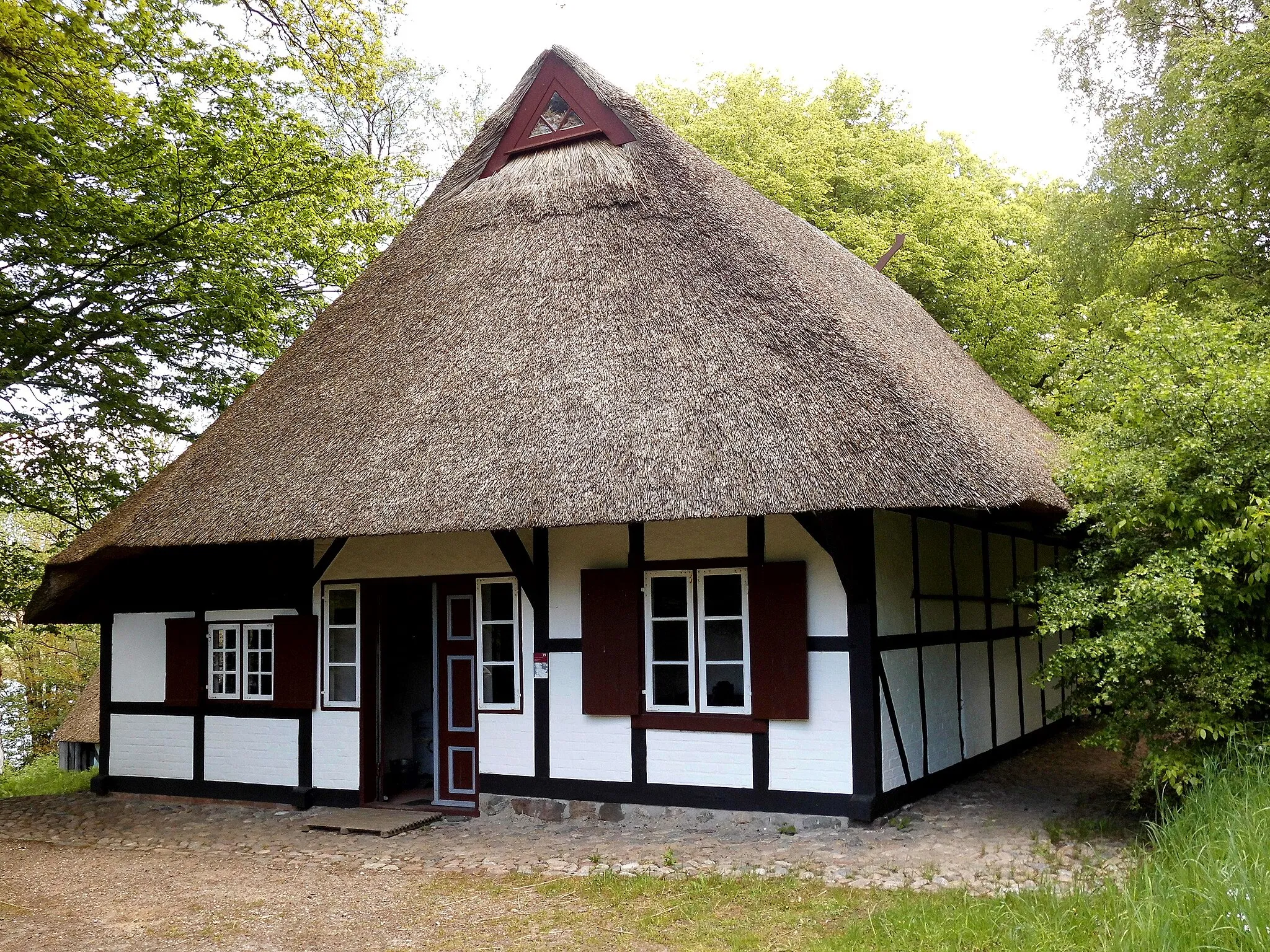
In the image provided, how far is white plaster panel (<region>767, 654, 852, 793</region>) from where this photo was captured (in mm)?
7738

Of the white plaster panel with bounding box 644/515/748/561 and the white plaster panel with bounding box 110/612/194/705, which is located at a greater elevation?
the white plaster panel with bounding box 644/515/748/561

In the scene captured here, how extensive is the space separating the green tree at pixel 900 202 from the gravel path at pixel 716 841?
438 inches

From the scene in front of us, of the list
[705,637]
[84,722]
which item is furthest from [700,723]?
[84,722]

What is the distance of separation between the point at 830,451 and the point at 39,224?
8.57 meters

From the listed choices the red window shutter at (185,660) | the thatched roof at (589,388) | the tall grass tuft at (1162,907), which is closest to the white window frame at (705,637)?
the thatched roof at (589,388)

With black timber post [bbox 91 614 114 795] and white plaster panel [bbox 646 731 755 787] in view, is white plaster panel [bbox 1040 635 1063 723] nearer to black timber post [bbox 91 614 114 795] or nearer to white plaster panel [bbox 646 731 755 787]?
white plaster panel [bbox 646 731 755 787]

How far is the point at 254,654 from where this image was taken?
33.7 feet

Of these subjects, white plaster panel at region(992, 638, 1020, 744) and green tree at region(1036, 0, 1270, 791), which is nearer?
green tree at region(1036, 0, 1270, 791)

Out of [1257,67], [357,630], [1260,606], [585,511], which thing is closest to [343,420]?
[357,630]

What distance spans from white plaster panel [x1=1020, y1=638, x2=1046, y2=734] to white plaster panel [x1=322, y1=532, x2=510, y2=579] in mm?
6096

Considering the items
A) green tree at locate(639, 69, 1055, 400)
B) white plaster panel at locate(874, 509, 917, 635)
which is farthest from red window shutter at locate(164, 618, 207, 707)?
green tree at locate(639, 69, 1055, 400)

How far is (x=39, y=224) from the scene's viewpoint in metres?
10.8

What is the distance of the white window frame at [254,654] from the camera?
10141mm

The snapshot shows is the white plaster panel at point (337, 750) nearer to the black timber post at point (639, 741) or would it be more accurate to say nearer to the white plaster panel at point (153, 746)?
the white plaster panel at point (153, 746)
